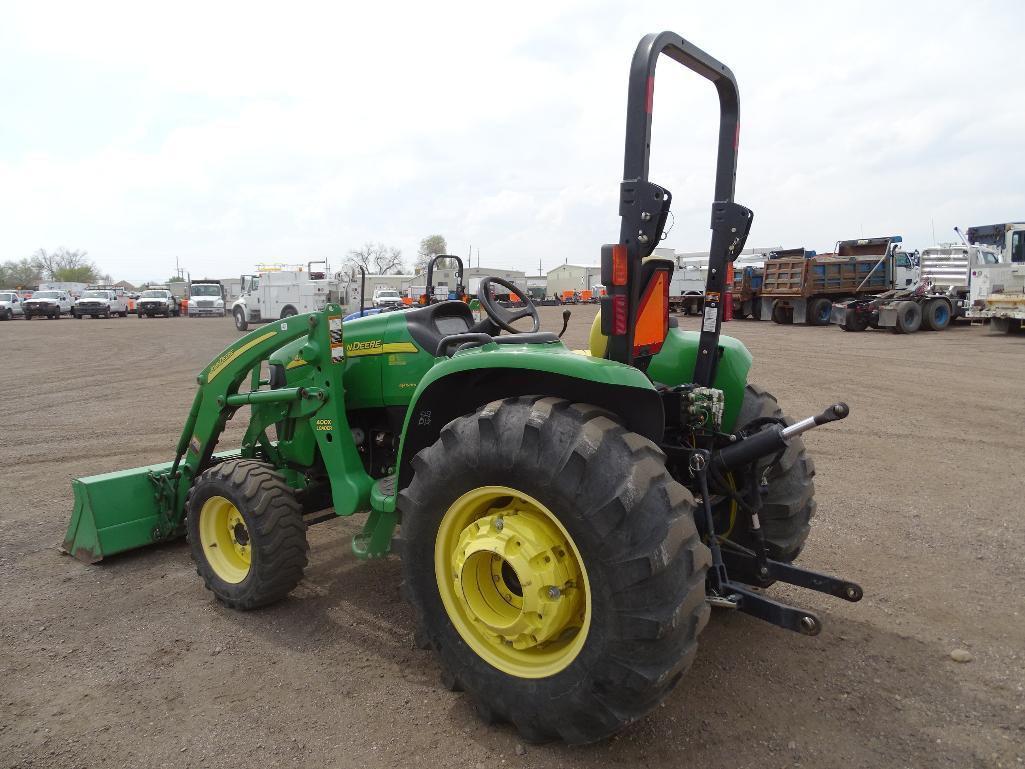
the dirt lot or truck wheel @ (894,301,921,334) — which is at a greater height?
truck wheel @ (894,301,921,334)

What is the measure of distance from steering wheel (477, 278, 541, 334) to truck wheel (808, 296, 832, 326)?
73.8 ft

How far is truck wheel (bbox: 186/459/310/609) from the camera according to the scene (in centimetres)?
354

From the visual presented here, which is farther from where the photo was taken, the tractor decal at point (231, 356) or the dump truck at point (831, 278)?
the dump truck at point (831, 278)

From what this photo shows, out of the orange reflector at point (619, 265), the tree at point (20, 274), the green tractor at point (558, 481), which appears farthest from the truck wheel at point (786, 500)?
the tree at point (20, 274)

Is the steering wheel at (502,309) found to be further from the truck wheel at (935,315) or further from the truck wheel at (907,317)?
the truck wheel at (935,315)

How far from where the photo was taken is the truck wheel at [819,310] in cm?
2383

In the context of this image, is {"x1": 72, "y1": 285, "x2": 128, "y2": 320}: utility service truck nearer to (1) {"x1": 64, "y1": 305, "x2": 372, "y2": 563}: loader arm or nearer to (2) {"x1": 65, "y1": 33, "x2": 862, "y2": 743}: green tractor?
(1) {"x1": 64, "y1": 305, "x2": 372, "y2": 563}: loader arm

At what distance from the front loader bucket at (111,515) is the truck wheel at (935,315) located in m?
22.0

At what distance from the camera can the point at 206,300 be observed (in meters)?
39.1

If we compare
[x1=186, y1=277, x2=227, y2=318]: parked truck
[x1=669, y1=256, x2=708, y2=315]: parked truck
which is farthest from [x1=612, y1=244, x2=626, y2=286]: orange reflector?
[x1=186, y1=277, x2=227, y2=318]: parked truck

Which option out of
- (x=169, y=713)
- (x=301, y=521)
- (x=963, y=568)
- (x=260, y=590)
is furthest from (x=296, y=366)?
(x=963, y=568)

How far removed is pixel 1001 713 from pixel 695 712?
1188 millimetres

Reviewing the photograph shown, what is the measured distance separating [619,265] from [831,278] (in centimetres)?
2359

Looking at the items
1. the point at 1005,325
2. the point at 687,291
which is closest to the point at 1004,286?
the point at 1005,325
